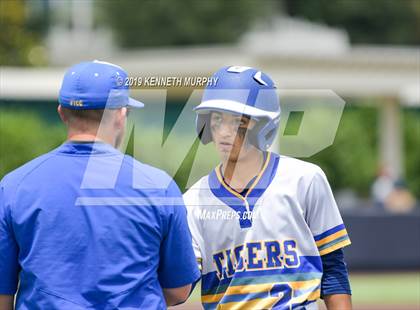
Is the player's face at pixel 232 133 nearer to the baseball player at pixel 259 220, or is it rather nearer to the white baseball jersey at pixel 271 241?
the baseball player at pixel 259 220

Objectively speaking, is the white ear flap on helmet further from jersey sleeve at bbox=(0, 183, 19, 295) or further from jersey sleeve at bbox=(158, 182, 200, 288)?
jersey sleeve at bbox=(0, 183, 19, 295)

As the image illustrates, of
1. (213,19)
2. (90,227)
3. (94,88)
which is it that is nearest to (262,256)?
(90,227)

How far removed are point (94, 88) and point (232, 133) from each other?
2.35 ft

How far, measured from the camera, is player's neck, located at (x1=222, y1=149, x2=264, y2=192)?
4.34 meters

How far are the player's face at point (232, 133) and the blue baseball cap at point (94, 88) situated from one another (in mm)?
465

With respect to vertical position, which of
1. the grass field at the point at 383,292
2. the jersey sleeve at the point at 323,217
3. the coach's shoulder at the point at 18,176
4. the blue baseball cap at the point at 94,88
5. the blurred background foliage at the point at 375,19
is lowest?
the blurred background foliage at the point at 375,19

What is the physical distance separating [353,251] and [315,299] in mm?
11102

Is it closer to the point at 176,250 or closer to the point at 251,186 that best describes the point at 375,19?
the point at 251,186

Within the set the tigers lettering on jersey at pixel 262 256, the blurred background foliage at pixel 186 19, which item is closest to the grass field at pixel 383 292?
the tigers lettering on jersey at pixel 262 256

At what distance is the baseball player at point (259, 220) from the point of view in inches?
162

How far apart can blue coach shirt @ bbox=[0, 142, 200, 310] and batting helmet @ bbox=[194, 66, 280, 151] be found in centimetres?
60

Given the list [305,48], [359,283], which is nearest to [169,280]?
[359,283]

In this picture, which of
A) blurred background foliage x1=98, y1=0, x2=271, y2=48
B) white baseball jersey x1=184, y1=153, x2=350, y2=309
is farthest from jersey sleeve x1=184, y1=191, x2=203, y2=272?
blurred background foliage x1=98, y1=0, x2=271, y2=48

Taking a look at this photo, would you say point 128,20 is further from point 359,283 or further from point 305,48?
point 359,283
